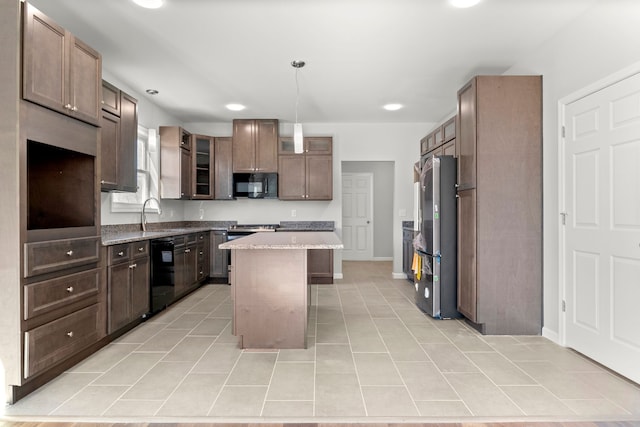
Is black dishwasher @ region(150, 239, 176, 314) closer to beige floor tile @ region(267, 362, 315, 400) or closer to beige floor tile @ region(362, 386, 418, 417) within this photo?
beige floor tile @ region(267, 362, 315, 400)

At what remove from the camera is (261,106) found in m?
4.73

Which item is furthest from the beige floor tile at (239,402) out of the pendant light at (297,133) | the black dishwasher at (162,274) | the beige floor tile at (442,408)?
the pendant light at (297,133)

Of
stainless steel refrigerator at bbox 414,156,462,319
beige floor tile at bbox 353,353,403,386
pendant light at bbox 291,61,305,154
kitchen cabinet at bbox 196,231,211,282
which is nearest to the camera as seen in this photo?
beige floor tile at bbox 353,353,403,386

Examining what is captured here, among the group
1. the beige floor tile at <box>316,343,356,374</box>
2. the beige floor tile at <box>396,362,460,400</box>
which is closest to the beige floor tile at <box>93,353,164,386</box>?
the beige floor tile at <box>316,343,356,374</box>

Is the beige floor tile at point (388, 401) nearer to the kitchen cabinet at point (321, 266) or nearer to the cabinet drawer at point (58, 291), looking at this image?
the cabinet drawer at point (58, 291)

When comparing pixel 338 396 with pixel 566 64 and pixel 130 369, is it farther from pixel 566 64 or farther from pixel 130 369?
pixel 566 64

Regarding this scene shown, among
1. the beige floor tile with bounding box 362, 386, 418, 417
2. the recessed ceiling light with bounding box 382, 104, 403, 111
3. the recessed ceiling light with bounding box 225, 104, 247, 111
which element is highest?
the recessed ceiling light with bounding box 382, 104, 403, 111

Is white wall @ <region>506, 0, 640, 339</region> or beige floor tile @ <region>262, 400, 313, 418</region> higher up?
white wall @ <region>506, 0, 640, 339</region>

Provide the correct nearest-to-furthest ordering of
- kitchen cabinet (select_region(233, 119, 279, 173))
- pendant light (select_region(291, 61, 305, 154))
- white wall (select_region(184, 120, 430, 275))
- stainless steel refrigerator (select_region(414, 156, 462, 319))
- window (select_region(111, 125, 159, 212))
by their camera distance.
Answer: pendant light (select_region(291, 61, 305, 154)), stainless steel refrigerator (select_region(414, 156, 462, 319)), window (select_region(111, 125, 159, 212)), kitchen cabinet (select_region(233, 119, 279, 173)), white wall (select_region(184, 120, 430, 275))

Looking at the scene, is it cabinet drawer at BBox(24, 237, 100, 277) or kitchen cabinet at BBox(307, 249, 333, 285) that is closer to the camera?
cabinet drawer at BBox(24, 237, 100, 277)

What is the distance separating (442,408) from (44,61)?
3116 mm

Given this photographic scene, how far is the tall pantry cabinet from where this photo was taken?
2951mm

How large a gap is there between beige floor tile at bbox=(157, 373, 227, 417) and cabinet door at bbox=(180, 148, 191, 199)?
318 cm

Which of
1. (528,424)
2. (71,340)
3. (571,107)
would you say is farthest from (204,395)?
(571,107)
